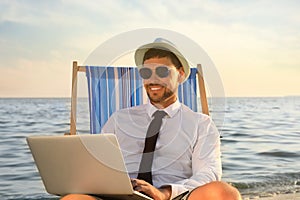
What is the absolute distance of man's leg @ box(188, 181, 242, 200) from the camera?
2.29 metres

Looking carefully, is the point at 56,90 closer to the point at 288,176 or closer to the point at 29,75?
the point at 29,75

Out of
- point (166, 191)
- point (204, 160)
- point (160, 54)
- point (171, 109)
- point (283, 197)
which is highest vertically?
point (160, 54)

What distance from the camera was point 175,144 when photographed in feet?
9.38

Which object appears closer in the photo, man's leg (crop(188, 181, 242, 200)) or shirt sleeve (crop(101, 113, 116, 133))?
man's leg (crop(188, 181, 242, 200))

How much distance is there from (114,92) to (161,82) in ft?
2.46

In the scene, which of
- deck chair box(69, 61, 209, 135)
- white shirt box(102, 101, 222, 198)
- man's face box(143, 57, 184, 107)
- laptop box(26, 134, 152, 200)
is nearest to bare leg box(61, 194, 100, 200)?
laptop box(26, 134, 152, 200)

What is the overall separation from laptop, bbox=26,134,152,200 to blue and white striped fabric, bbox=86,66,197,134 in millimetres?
968

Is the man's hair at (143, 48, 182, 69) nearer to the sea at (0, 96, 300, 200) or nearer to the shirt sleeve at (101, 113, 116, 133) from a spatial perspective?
the sea at (0, 96, 300, 200)

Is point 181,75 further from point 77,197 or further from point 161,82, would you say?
point 77,197

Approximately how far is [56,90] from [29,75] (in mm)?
801

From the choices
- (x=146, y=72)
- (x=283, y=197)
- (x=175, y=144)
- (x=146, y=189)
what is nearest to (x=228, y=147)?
(x=283, y=197)

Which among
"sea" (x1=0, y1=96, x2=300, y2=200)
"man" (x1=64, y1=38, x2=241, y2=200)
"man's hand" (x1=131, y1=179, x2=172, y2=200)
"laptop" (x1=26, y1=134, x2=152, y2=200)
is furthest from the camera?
"sea" (x1=0, y1=96, x2=300, y2=200)

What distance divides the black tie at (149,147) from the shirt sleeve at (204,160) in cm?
20

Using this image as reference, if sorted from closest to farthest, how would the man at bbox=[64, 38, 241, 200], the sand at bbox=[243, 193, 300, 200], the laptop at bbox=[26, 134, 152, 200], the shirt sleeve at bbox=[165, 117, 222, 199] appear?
the laptop at bbox=[26, 134, 152, 200], the shirt sleeve at bbox=[165, 117, 222, 199], the man at bbox=[64, 38, 241, 200], the sand at bbox=[243, 193, 300, 200]
